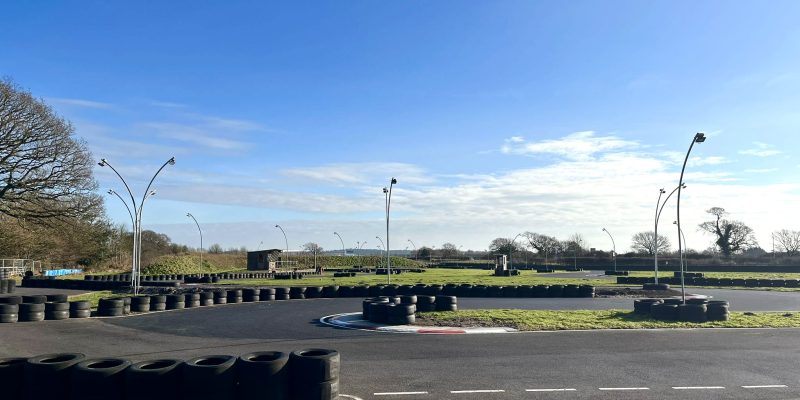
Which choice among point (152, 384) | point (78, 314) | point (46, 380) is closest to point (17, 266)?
point (78, 314)

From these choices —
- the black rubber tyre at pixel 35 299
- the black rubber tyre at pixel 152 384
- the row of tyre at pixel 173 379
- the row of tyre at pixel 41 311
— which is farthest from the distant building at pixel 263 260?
the black rubber tyre at pixel 152 384

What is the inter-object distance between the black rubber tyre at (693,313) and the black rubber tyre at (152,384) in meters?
18.1

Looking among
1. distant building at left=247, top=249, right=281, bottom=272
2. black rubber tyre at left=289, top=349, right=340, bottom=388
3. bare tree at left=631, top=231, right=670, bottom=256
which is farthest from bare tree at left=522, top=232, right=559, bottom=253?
black rubber tyre at left=289, top=349, right=340, bottom=388

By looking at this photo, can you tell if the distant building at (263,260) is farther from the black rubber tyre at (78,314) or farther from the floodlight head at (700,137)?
the floodlight head at (700,137)

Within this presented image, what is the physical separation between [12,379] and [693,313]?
20.2 metres

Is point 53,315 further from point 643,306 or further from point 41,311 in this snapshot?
point 643,306

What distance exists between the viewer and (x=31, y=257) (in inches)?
2427

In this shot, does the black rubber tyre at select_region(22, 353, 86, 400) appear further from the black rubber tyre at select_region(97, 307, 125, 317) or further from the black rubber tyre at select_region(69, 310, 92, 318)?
the black rubber tyre at select_region(97, 307, 125, 317)

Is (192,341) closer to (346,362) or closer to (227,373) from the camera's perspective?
(346,362)

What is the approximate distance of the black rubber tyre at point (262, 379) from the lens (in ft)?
25.8

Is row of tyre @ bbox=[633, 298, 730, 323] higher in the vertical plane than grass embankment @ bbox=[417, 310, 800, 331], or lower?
higher

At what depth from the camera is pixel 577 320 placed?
64.0 feet

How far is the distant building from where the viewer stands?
259 ft

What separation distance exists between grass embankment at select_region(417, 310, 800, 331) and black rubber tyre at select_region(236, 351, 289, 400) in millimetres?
11282
